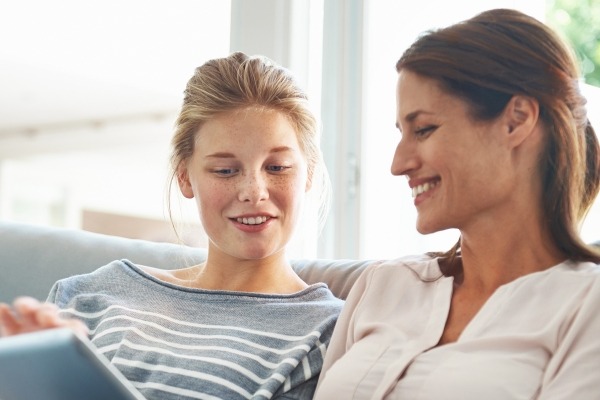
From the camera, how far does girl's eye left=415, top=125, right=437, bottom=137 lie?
141 cm

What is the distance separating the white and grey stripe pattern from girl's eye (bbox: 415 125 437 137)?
1.37 ft

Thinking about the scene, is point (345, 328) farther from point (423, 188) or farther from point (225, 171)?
point (225, 171)

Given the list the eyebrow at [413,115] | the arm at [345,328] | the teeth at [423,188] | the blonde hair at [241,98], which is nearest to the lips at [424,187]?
the teeth at [423,188]

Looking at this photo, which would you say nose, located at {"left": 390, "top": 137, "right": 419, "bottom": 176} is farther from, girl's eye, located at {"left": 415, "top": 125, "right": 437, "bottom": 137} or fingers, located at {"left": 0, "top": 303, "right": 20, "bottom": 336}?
fingers, located at {"left": 0, "top": 303, "right": 20, "bottom": 336}

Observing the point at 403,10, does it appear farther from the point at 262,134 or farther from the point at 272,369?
the point at 272,369

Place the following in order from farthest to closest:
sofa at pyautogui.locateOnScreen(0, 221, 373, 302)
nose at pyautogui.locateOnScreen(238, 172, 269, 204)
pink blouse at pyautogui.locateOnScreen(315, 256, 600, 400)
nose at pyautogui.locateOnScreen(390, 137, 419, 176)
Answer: sofa at pyautogui.locateOnScreen(0, 221, 373, 302), nose at pyautogui.locateOnScreen(238, 172, 269, 204), nose at pyautogui.locateOnScreen(390, 137, 419, 176), pink blouse at pyautogui.locateOnScreen(315, 256, 600, 400)

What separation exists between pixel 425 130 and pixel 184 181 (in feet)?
2.11

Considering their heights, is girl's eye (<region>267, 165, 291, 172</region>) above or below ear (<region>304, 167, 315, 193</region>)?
above

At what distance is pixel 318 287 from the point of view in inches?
68.6

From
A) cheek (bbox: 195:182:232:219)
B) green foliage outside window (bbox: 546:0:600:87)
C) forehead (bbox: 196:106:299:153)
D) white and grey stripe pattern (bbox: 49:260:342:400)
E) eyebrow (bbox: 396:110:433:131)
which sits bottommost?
white and grey stripe pattern (bbox: 49:260:342:400)

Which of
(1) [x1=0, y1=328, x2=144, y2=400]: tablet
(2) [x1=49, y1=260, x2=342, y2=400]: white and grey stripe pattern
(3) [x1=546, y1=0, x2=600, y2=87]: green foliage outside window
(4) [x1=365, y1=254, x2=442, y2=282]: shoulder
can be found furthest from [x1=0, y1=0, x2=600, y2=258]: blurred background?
(1) [x1=0, y1=328, x2=144, y2=400]: tablet

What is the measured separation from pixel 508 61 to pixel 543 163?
164 mm

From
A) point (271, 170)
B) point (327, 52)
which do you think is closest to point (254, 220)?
point (271, 170)

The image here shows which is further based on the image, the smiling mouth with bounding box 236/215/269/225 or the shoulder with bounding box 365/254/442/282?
the smiling mouth with bounding box 236/215/269/225
